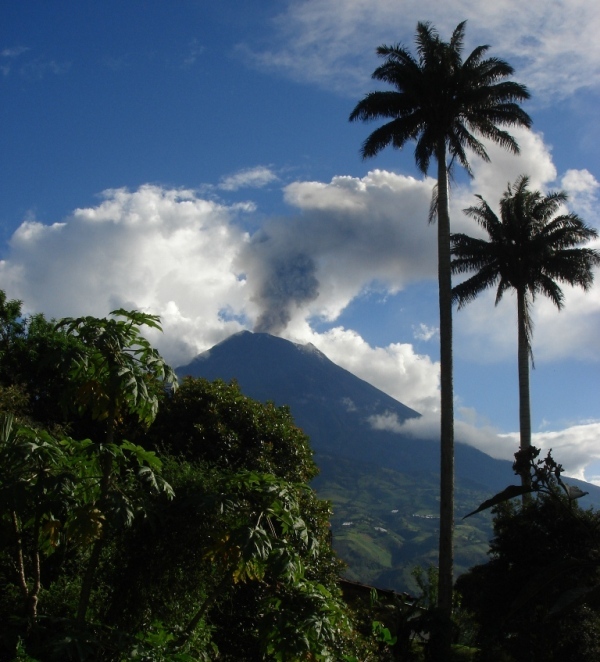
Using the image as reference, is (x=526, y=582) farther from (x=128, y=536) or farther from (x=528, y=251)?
(x=528, y=251)

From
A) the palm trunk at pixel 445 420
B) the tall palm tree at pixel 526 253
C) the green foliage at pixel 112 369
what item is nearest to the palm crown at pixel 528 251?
the tall palm tree at pixel 526 253

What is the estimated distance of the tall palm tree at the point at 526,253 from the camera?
96.6 feet

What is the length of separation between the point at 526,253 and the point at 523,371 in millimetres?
5263

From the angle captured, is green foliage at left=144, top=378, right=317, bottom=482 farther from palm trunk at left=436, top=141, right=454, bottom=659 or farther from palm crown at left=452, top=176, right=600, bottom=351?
palm crown at left=452, top=176, right=600, bottom=351

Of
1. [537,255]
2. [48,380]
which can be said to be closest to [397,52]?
[537,255]

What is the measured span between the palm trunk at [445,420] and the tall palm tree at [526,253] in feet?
25.3

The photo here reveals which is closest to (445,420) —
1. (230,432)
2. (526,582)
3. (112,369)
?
(526,582)

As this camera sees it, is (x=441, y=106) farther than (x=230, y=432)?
Yes

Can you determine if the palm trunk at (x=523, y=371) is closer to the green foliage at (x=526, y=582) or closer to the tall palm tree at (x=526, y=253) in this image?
the tall palm tree at (x=526, y=253)

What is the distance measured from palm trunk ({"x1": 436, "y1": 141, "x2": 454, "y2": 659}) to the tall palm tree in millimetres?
7709

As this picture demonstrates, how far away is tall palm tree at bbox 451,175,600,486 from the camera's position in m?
29.5

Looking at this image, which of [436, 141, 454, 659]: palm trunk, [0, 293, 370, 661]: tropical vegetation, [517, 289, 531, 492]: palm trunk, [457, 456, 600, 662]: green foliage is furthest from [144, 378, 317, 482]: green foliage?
[517, 289, 531, 492]: palm trunk

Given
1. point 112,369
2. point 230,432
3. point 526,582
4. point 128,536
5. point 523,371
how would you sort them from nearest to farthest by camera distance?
point 112,369
point 128,536
point 526,582
point 230,432
point 523,371

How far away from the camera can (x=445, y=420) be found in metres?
20.6
